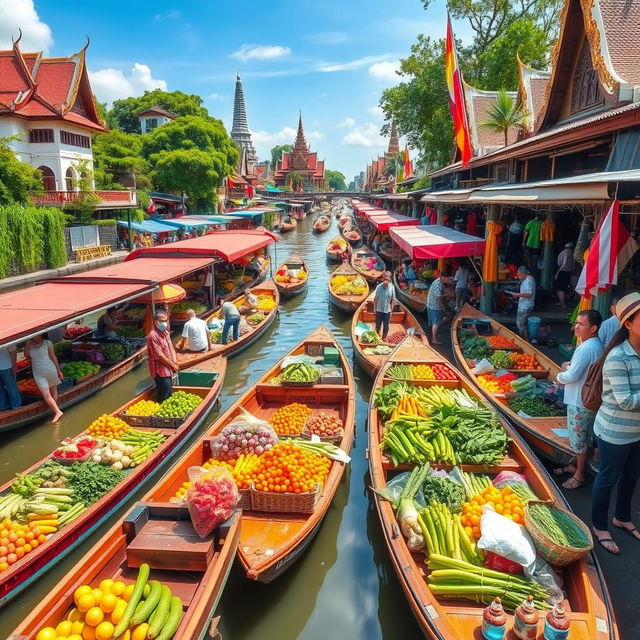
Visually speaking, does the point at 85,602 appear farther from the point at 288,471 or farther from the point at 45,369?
the point at 45,369

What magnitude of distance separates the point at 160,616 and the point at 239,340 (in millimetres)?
8055

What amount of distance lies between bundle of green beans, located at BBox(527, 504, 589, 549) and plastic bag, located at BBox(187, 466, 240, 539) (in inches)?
95.6

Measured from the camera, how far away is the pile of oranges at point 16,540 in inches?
171

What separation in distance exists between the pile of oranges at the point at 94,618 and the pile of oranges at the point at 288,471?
68.5 inches

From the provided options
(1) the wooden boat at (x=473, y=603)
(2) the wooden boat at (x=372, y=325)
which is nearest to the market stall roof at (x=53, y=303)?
(2) the wooden boat at (x=372, y=325)

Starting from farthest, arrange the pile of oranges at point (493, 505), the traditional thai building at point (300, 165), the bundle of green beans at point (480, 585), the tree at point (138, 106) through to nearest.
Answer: the traditional thai building at point (300, 165), the tree at point (138, 106), the pile of oranges at point (493, 505), the bundle of green beans at point (480, 585)

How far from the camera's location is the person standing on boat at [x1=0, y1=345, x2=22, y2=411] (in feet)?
23.5

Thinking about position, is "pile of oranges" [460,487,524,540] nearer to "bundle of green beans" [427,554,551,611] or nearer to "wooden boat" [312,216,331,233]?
"bundle of green beans" [427,554,551,611]

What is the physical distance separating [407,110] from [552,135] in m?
21.2

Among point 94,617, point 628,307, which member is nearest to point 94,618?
point 94,617

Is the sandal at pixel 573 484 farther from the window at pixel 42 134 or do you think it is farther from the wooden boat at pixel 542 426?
the window at pixel 42 134

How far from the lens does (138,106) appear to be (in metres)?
52.7

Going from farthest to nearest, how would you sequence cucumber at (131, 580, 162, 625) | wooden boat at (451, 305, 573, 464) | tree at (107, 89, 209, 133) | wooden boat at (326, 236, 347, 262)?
tree at (107, 89, 209, 133) < wooden boat at (326, 236, 347, 262) < wooden boat at (451, 305, 573, 464) < cucumber at (131, 580, 162, 625)

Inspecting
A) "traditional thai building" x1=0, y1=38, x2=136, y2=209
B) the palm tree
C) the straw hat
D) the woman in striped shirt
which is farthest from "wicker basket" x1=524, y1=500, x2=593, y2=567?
"traditional thai building" x1=0, y1=38, x2=136, y2=209
